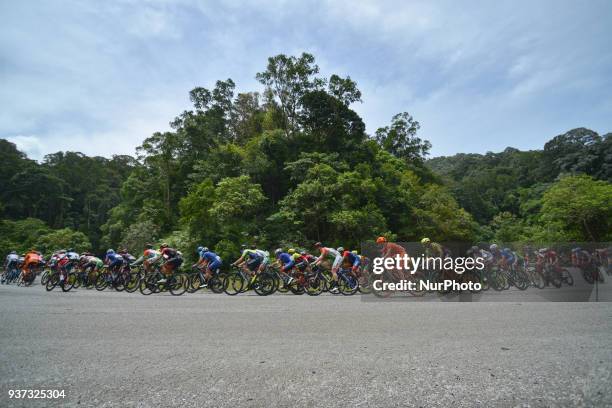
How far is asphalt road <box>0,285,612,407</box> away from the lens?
10.7 ft

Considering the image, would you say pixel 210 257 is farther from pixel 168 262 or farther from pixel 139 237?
pixel 139 237

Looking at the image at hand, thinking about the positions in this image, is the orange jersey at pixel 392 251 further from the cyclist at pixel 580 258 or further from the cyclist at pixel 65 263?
the cyclist at pixel 65 263

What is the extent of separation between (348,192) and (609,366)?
23939 millimetres

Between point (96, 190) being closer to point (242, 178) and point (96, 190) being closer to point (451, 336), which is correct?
point (242, 178)

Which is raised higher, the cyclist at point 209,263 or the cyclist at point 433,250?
the cyclist at point 433,250

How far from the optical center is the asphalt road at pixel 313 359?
327 cm

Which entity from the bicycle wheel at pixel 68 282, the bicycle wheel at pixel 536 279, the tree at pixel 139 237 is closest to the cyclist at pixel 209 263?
the bicycle wheel at pixel 68 282

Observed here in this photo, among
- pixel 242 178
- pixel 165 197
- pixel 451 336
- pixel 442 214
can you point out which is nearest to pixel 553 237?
pixel 442 214

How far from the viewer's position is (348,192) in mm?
27781

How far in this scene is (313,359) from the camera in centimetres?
426

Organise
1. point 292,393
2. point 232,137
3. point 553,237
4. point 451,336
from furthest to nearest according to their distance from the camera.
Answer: point 232,137 < point 553,237 < point 451,336 < point 292,393

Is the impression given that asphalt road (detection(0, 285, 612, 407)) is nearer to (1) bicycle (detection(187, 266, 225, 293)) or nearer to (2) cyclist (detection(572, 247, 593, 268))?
(1) bicycle (detection(187, 266, 225, 293))

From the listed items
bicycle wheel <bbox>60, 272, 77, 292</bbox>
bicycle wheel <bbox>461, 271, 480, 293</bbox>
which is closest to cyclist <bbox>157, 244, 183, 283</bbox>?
bicycle wheel <bbox>60, 272, 77, 292</bbox>

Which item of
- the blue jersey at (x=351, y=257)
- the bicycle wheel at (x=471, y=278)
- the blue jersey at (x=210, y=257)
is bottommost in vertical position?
the bicycle wheel at (x=471, y=278)
